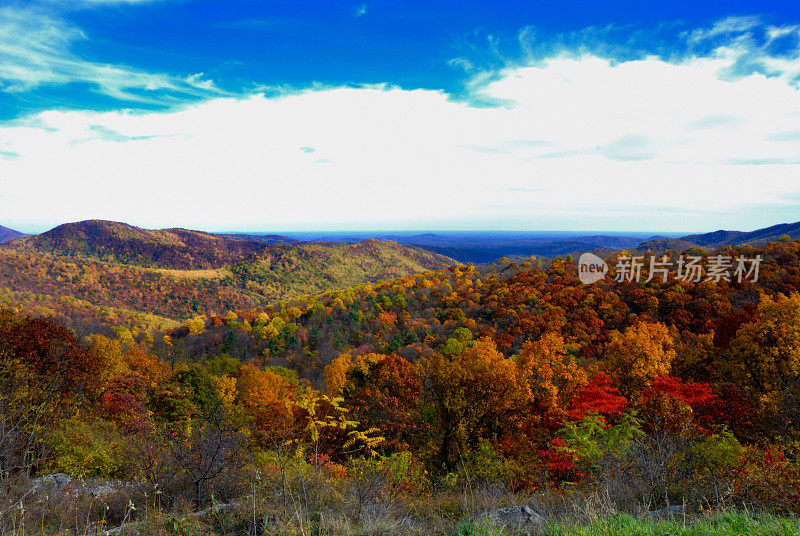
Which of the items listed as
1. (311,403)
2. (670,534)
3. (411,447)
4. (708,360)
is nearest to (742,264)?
(708,360)

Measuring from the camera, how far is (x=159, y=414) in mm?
26453

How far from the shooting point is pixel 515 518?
6504mm

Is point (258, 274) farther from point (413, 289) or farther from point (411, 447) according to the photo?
point (411, 447)

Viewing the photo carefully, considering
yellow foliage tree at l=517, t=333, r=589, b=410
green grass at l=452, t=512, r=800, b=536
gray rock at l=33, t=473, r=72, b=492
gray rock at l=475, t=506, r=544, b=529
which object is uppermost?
green grass at l=452, t=512, r=800, b=536

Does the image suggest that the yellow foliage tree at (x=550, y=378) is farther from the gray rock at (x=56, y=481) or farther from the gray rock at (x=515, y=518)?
the gray rock at (x=56, y=481)

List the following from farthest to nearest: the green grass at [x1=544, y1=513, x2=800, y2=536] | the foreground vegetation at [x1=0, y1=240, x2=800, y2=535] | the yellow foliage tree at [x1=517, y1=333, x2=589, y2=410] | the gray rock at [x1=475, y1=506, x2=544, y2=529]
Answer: the yellow foliage tree at [x1=517, y1=333, x2=589, y2=410]
the foreground vegetation at [x1=0, y1=240, x2=800, y2=535]
the gray rock at [x1=475, y1=506, x2=544, y2=529]
the green grass at [x1=544, y1=513, x2=800, y2=536]

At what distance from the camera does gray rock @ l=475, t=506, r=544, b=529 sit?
5.88 m

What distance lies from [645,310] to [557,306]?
10.4 metres

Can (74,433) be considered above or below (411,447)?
above

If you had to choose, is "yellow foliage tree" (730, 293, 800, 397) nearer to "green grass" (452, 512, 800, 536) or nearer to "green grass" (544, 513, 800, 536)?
"green grass" (452, 512, 800, 536)

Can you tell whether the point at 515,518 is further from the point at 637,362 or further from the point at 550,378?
the point at 637,362

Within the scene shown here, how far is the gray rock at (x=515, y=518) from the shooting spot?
19.3ft

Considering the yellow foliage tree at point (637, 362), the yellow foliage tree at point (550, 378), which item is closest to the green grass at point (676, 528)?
the yellow foliage tree at point (550, 378)

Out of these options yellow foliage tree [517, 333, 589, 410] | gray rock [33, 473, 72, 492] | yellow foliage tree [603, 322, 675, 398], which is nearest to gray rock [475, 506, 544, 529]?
gray rock [33, 473, 72, 492]
